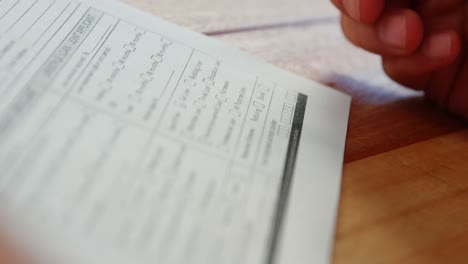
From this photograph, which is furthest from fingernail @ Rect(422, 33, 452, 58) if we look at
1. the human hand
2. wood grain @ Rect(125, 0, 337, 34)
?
→ wood grain @ Rect(125, 0, 337, 34)

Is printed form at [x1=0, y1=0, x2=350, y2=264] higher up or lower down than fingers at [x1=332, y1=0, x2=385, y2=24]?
lower down

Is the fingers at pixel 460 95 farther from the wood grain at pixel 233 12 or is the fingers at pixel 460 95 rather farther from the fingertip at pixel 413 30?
the wood grain at pixel 233 12

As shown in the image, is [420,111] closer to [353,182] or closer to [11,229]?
[353,182]

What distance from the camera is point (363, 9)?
0.44 m

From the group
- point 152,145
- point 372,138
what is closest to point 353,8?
point 372,138

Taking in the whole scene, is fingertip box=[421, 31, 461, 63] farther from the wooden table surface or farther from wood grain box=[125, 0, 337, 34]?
wood grain box=[125, 0, 337, 34]

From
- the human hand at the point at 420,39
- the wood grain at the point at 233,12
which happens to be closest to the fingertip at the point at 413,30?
the human hand at the point at 420,39

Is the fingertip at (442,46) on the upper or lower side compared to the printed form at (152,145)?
upper

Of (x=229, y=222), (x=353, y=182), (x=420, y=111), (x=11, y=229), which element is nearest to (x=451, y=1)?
(x=420, y=111)

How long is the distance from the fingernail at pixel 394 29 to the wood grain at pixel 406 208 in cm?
10

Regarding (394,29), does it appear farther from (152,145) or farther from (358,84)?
(152,145)

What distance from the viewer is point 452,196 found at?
41 cm

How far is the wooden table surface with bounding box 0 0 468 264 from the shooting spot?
0.36 meters

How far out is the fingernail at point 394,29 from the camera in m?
0.45
